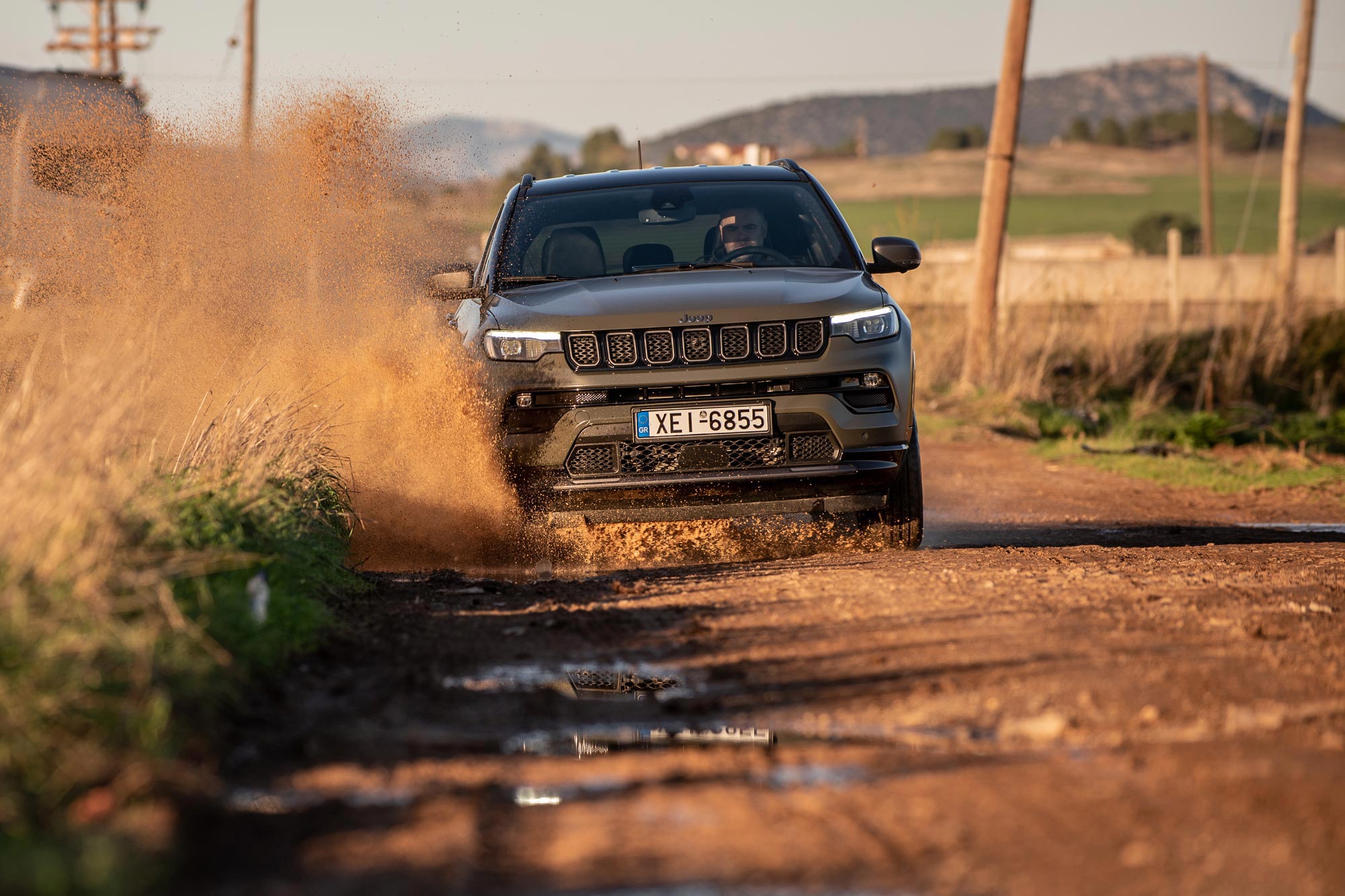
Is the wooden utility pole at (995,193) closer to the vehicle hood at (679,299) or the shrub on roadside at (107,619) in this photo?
the vehicle hood at (679,299)

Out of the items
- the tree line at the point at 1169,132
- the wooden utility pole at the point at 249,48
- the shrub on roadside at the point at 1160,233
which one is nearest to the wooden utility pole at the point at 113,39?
the wooden utility pole at the point at 249,48

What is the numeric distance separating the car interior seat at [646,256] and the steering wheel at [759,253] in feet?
0.96

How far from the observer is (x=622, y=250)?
7.23 metres

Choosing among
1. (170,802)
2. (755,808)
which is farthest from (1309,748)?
(170,802)

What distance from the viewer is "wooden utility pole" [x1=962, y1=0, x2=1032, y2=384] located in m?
17.3

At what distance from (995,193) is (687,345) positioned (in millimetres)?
12067

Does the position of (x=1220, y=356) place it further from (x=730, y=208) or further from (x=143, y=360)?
(x=143, y=360)

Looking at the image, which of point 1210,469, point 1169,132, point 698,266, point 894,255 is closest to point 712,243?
point 698,266

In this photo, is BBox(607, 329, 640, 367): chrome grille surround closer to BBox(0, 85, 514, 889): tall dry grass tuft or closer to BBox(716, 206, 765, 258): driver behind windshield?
BBox(0, 85, 514, 889): tall dry grass tuft

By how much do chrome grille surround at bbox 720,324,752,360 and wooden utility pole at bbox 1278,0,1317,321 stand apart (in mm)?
20367

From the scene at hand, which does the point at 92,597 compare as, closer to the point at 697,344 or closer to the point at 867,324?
the point at 697,344

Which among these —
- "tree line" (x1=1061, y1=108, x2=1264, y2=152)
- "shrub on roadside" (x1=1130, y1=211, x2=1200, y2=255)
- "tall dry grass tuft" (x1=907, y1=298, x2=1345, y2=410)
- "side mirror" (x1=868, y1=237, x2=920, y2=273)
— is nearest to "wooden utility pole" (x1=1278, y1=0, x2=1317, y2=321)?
"tall dry grass tuft" (x1=907, y1=298, x2=1345, y2=410)

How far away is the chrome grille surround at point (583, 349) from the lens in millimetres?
6121

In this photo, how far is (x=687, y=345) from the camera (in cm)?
615
